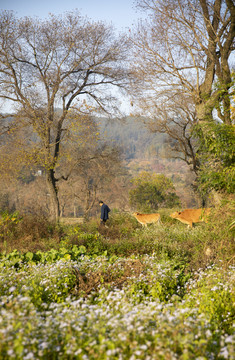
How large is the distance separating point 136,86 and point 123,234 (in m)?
8.04

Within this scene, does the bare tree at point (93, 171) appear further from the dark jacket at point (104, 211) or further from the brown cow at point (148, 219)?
the brown cow at point (148, 219)

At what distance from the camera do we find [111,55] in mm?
15078

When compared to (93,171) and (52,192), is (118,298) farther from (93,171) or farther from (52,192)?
(93,171)

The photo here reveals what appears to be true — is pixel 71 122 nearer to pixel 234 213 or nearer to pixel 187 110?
pixel 187 110

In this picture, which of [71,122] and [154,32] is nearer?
[154,32]

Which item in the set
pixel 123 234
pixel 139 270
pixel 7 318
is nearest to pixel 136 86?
pixel 123 234

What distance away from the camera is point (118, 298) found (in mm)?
3443

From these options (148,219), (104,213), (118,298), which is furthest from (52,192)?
(118,298)

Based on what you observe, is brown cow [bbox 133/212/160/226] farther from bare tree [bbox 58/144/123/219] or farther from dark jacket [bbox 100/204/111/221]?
bare tree [bbox 58/144/123/219]

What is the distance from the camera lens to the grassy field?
229 cm

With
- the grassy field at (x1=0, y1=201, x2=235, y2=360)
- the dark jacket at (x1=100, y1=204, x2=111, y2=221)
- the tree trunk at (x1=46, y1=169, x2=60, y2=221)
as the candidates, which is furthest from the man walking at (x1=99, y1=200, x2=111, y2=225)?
the tree trunk at (x1=46, y1=169, x2=60, y2=221)

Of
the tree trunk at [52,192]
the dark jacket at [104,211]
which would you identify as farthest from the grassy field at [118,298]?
the tree trunk at [52,192]

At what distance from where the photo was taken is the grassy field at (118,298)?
2.29m

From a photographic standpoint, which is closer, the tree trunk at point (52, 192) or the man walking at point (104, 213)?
the man walking at point (104, 213)
